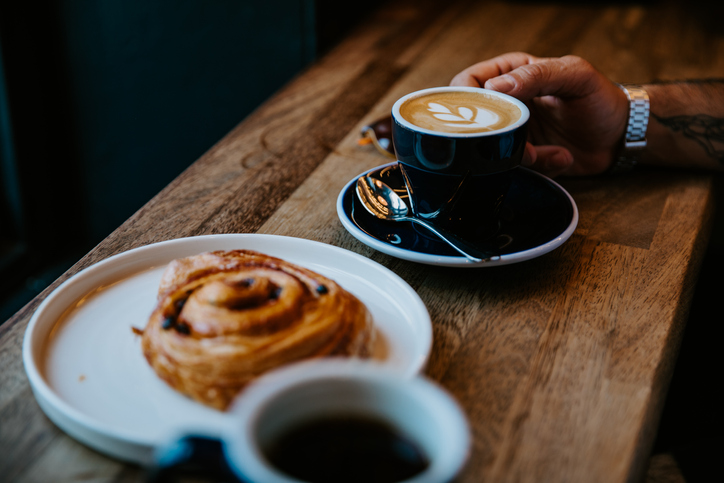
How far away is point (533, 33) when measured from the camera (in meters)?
1.88

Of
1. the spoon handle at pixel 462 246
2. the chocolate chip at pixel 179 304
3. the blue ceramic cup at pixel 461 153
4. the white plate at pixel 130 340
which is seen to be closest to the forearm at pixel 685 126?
the blue ceramic cup at pixel 461 153

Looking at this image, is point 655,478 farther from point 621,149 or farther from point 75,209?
point 75,209

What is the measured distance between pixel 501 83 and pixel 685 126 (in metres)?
0.42

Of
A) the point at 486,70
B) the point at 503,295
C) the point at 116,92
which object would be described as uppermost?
the point at 486,70

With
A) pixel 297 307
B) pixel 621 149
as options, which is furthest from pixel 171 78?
pixel 297 307

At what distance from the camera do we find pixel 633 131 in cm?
103

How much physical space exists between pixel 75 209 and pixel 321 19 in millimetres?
1191

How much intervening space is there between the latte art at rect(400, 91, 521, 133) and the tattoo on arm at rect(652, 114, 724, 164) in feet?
1.49

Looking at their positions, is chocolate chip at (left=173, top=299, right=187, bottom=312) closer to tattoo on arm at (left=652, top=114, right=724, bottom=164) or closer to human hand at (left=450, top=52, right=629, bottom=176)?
human hand at (left=450, top=52, right=629, bottom=176)

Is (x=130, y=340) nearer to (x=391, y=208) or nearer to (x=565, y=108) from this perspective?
(x=391, y=208)

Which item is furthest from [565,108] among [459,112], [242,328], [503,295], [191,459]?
[191,459]

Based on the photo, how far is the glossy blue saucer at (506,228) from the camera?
0.67m

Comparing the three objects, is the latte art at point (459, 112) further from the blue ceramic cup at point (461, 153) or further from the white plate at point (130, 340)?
the white plate at point (130, 340)

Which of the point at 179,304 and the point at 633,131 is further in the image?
the point at 633,131
